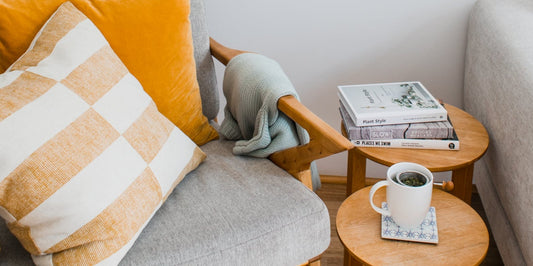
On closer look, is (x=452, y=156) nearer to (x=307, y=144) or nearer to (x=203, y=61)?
(x=307, y=144)

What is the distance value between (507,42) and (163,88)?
2.65ft

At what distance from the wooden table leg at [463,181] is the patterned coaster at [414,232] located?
10.1 inches

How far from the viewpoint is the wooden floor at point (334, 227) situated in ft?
4.66

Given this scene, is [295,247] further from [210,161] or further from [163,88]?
[163,88]

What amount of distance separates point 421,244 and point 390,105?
39 centimetres

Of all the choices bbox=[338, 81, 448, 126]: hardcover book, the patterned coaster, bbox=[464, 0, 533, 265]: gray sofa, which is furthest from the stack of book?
the patterned coaster

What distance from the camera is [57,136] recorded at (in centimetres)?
88

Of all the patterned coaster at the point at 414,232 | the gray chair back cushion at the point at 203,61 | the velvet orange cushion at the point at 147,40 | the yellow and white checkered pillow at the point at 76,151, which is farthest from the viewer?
the gray chair back cushion at the point at 203,61

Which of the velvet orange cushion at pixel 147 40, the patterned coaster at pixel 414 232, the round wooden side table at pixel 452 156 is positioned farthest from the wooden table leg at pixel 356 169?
the velvet orange cushion at pixel 147 40

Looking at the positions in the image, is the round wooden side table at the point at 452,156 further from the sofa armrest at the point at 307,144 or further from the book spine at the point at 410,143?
the sofa armrest at the point at 307,144

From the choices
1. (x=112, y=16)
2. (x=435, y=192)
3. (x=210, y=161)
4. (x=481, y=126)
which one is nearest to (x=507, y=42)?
(x=481, y=126)

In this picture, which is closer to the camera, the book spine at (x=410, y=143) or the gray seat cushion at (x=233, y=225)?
the gray seat cushion at (x=233, y=225)

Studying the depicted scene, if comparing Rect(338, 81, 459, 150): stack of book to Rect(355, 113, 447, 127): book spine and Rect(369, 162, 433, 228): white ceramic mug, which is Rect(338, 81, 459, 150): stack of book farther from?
Rect(369, 162, 433, 228): white ceramic mug

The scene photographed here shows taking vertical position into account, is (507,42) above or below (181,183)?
above
